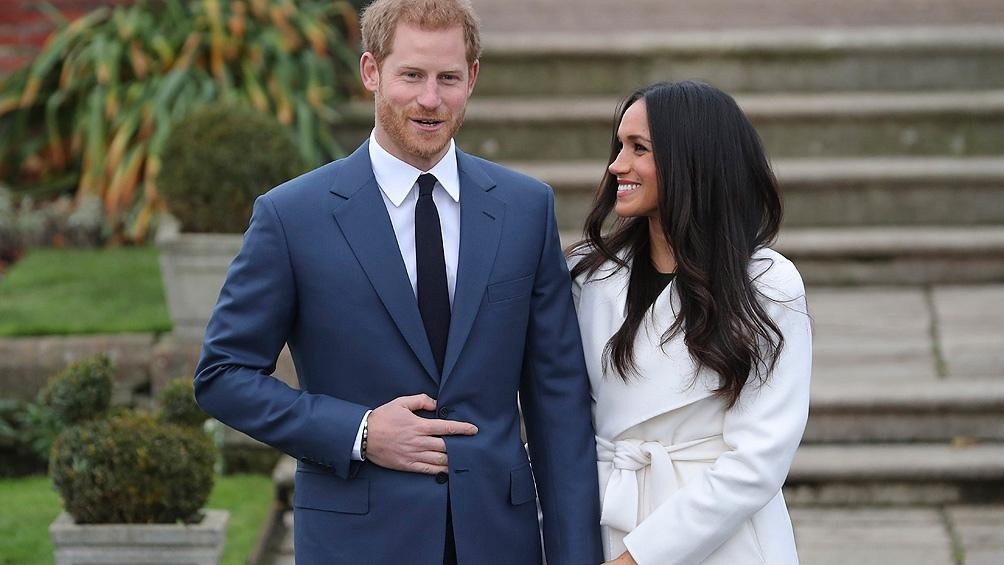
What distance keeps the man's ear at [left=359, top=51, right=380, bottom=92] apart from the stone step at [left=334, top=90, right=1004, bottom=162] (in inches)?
160

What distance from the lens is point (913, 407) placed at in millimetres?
5281

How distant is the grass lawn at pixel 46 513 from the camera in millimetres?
4734

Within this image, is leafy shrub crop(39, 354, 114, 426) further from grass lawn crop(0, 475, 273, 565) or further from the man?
the man

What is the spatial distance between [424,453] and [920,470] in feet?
9.24

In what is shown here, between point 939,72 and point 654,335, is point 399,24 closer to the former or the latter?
point 654,335

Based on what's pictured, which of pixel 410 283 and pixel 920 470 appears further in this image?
pixel 920 470

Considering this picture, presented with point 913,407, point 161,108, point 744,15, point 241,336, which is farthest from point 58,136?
point 241,336

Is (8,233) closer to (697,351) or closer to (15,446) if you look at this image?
(15,446)

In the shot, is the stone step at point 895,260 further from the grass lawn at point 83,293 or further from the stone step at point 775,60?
the grass lawn at point 83,293

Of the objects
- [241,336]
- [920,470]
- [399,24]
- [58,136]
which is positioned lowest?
[920,470]

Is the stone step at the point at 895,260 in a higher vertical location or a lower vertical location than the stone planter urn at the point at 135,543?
higher

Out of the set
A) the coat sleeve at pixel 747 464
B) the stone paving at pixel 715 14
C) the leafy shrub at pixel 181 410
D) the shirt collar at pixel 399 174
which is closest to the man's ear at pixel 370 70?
the shirt collar at pixel 399 174

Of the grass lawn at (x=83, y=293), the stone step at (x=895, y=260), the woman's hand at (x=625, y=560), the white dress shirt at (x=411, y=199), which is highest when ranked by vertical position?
the white dress shirt at (x=411, y=199)

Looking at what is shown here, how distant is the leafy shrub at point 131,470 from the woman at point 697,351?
153 cm
